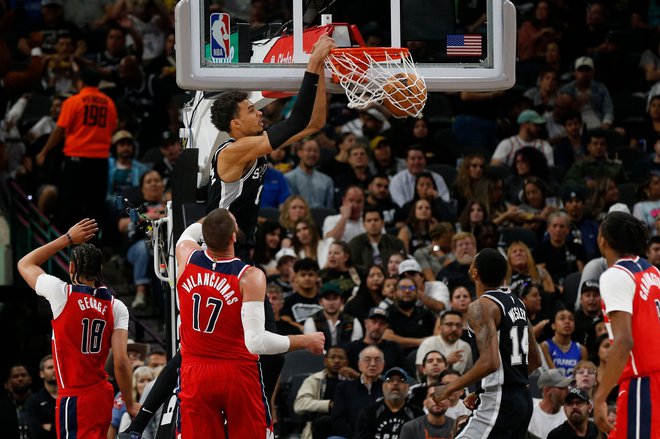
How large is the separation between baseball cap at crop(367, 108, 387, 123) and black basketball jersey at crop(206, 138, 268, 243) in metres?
8.56

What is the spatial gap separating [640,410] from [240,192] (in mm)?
3084

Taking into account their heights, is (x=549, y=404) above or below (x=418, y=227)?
below

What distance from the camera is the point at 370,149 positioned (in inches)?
655

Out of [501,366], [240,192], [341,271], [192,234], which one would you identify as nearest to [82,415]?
[192,234]

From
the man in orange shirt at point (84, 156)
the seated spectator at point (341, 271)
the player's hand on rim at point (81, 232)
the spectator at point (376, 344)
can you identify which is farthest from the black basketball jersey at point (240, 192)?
the man in orange shirt at point (84, 156)

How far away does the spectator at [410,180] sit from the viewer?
52.1 feet

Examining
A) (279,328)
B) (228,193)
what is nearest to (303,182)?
(279,328)

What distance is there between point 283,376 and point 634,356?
590 centimetres

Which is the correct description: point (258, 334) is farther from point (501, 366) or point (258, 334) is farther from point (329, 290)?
point (329, 290)

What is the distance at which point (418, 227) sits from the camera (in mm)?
15156

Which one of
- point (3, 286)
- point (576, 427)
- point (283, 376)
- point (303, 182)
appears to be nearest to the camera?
point (576, 427)

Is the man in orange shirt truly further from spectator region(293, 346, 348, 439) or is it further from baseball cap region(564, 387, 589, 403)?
baseball cap region(564, 387, 589, 403)

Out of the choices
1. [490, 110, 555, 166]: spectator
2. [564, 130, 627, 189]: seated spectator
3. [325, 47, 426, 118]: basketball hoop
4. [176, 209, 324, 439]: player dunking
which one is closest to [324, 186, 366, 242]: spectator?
[490, 110, 555, 166]: spectator

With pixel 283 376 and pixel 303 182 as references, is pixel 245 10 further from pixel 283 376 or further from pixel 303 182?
pixel 283 376
